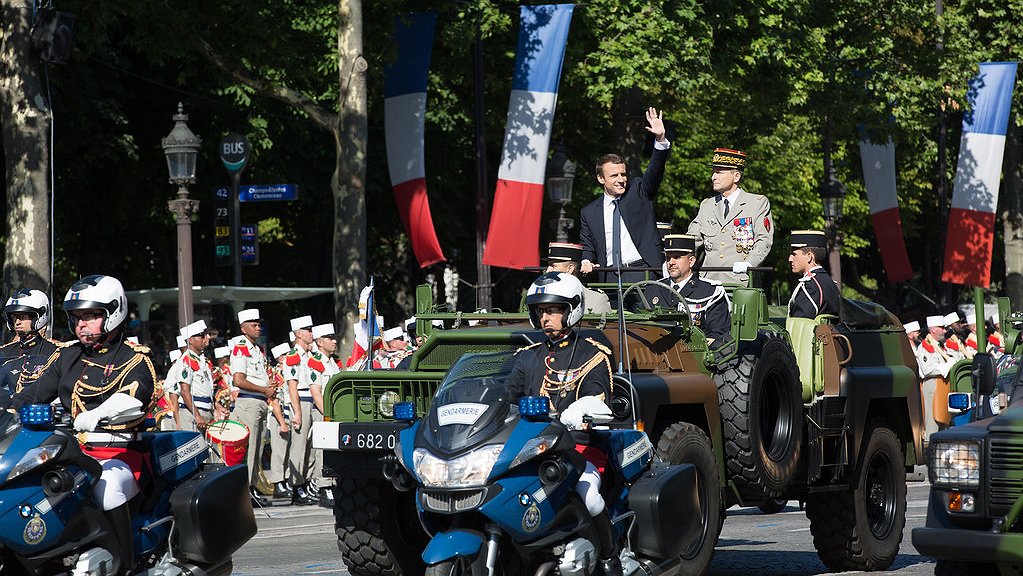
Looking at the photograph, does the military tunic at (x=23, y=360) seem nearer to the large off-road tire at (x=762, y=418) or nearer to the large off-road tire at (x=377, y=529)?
the large off-road tire at (x=377, y=529)

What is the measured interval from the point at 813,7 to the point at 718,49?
209 cm

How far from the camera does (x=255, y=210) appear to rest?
36.9 meters

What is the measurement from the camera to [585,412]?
816 cm

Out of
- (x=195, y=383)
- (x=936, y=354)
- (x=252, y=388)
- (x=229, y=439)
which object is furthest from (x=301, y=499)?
(x=936, y=354)

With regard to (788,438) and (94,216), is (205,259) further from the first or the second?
(788,438)

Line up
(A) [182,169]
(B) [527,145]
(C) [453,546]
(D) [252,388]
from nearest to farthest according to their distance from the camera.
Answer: (C) [453,546]
(D) [252,388]
(A) [182,169]
(B) [527,145]

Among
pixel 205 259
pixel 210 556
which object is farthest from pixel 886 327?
pixel 205 259

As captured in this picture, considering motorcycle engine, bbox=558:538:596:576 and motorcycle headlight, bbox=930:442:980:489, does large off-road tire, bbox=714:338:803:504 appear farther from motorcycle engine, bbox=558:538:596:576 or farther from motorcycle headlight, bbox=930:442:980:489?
motorcycle engine, bbox=558:538:596:576

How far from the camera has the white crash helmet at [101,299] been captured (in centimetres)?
883

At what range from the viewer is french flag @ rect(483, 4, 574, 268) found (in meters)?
26.1

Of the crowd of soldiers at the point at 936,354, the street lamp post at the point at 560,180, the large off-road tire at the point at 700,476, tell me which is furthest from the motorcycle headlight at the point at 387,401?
the street lamp post at the point at 560,180

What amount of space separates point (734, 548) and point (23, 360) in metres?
5.63

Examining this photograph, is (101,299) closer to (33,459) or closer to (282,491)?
(33,459)

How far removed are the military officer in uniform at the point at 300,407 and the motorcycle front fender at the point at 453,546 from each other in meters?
12.9
